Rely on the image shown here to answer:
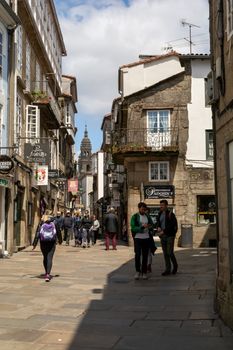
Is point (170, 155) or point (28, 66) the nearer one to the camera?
point (28, 66)

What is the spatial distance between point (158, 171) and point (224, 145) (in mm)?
19104

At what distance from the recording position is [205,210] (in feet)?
86.3

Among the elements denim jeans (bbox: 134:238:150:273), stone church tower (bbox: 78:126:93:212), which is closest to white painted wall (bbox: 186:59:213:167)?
denim jeans (bbox: 134:238:150:273)

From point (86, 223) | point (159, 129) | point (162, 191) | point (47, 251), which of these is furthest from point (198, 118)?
point (47, 251)

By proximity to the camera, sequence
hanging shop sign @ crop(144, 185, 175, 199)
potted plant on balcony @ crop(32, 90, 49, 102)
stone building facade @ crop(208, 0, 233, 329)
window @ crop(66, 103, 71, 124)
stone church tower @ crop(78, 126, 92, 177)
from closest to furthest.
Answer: stone building facade @ crop(208, 0, 233, 329) < potted plant on balcony @ crop(32, 90, 49, 102) < hanging shop sign @ crop(144, 185, 175, 199) < window @ crop(66, 103, 71, 124) < stone church tower @ crop(78, 126, 92, 177)

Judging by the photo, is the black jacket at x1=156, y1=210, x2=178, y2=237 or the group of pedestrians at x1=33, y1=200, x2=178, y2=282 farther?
the black jacket at x1=156, y1=210, x2=178, y2=237

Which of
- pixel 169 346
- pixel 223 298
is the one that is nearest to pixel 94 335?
pixel 169 346

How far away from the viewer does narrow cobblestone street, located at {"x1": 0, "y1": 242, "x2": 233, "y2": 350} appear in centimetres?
657

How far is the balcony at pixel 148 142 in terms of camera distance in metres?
26.1

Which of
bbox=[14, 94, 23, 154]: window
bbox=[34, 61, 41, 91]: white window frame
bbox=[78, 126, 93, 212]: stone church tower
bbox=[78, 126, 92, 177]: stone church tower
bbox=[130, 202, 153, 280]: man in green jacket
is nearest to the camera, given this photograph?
bbox=[130, 202, 153, 280]: man in green jacket

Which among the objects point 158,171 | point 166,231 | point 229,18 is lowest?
point 166,231

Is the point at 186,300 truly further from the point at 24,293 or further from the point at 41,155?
→ the point at 41,155

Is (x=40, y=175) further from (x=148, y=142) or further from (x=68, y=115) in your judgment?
(x=68, y=115)

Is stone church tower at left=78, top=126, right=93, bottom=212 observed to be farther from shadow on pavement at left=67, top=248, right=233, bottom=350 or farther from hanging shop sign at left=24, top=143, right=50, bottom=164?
shadow on pavement at left=67, top=248, right=233, bottom=350
